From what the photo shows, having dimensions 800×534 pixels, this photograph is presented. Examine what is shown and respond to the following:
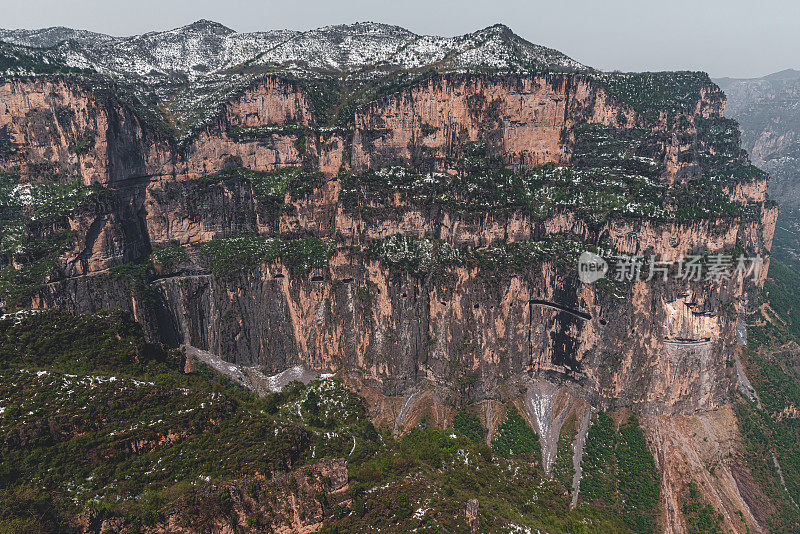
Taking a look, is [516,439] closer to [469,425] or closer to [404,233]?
[469,425]

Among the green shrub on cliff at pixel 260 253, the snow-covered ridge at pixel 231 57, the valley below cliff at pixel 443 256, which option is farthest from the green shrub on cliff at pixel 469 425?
the snow-covered ridge at pixel 231 57

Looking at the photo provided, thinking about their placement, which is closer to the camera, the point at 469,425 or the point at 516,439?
the point at 516,439

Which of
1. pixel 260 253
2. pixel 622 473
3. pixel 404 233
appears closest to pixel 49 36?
pixel 260 253

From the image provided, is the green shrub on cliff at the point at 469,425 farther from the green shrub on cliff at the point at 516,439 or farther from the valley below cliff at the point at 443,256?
the green shrub on cliff at the point at 516,439

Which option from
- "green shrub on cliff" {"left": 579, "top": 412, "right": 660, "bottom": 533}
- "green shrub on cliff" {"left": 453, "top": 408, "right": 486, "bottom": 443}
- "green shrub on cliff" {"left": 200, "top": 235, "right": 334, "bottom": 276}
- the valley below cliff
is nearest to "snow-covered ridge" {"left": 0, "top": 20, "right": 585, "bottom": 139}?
the valley below cliff

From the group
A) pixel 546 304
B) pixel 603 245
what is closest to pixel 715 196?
pixel 603 245

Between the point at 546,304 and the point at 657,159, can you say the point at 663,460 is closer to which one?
the point at 546,304

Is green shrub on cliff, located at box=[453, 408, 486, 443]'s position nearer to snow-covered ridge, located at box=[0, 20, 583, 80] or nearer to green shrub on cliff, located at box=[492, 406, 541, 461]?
green shrub on cliff, located at box=[492, 406, 541, 461]
